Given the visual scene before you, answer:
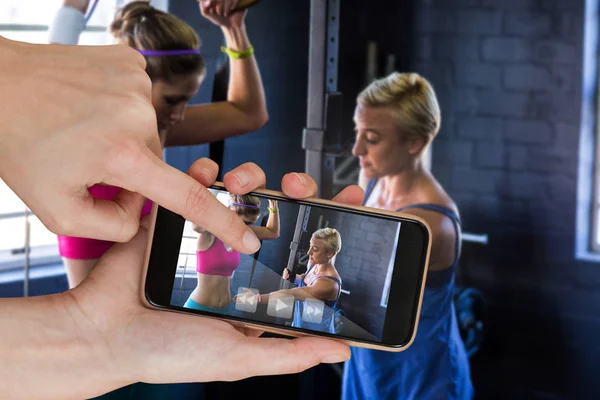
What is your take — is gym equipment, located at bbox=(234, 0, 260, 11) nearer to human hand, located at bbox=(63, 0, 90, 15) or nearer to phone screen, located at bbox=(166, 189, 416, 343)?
human hand, located at bbox=(63, 0, 90, 15)

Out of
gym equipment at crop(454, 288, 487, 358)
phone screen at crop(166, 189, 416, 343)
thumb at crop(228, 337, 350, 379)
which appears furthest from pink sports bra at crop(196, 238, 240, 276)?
gym equipment at crop(454, 288, 487, 358)

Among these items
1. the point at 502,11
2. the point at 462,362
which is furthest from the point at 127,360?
the point at 502,11

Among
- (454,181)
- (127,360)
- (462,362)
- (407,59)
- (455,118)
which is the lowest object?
(462,362)

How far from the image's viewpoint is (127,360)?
0.76m

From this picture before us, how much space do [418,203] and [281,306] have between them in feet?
1.85

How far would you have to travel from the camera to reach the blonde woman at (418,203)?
50.2 inches

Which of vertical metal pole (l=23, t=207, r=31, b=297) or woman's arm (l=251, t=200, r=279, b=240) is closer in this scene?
woman's arm (l=251, t=200, r=279, b=240)

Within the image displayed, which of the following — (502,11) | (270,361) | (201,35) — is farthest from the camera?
(201,35)

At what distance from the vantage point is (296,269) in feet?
2.69

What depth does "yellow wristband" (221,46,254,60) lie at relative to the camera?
4.27ft

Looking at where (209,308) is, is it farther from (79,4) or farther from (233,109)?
(79,4)

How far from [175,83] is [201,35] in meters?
A: 0.11

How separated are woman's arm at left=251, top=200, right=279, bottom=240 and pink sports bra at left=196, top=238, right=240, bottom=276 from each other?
5 cm

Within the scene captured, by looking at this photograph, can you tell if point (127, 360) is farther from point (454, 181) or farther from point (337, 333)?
Answer: point (454, 181)
